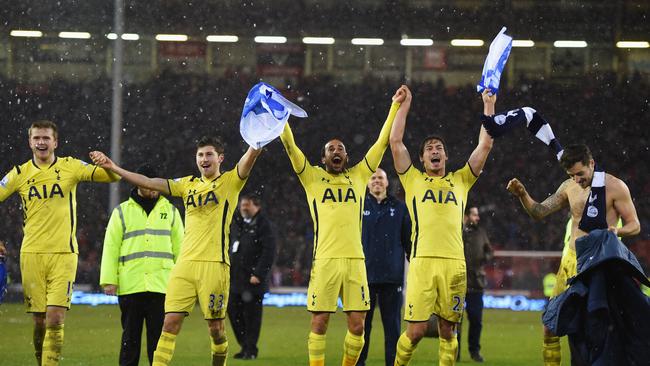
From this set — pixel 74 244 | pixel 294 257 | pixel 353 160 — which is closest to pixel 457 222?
pixel 74 244

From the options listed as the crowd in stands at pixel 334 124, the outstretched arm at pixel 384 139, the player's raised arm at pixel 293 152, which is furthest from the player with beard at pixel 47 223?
the crowd in stands at pixel 334 124

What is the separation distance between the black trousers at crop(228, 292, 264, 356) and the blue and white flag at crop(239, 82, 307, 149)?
379 cm

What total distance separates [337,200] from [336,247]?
0.39m

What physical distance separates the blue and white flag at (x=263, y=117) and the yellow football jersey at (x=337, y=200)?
1.03ft

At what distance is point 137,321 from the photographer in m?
9.18

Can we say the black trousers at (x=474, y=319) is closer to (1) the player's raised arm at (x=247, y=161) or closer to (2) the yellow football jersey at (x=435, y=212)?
(2) the yellow football jersey at (x=435, y=212)

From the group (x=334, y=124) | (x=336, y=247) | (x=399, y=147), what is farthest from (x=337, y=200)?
(x=334, y=124)

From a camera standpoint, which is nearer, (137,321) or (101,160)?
(101,160)

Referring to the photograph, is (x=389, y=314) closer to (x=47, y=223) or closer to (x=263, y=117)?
(x=263, y=117)

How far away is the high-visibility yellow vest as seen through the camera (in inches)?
358

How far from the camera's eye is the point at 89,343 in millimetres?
13211

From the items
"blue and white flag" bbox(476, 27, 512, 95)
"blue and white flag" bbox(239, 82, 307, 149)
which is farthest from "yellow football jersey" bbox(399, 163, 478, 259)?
"blue and white flag" bbox(239, 82, 307, 149)

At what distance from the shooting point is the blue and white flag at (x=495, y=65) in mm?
8953

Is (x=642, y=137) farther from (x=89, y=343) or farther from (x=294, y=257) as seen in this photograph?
(x=89, y=343)
